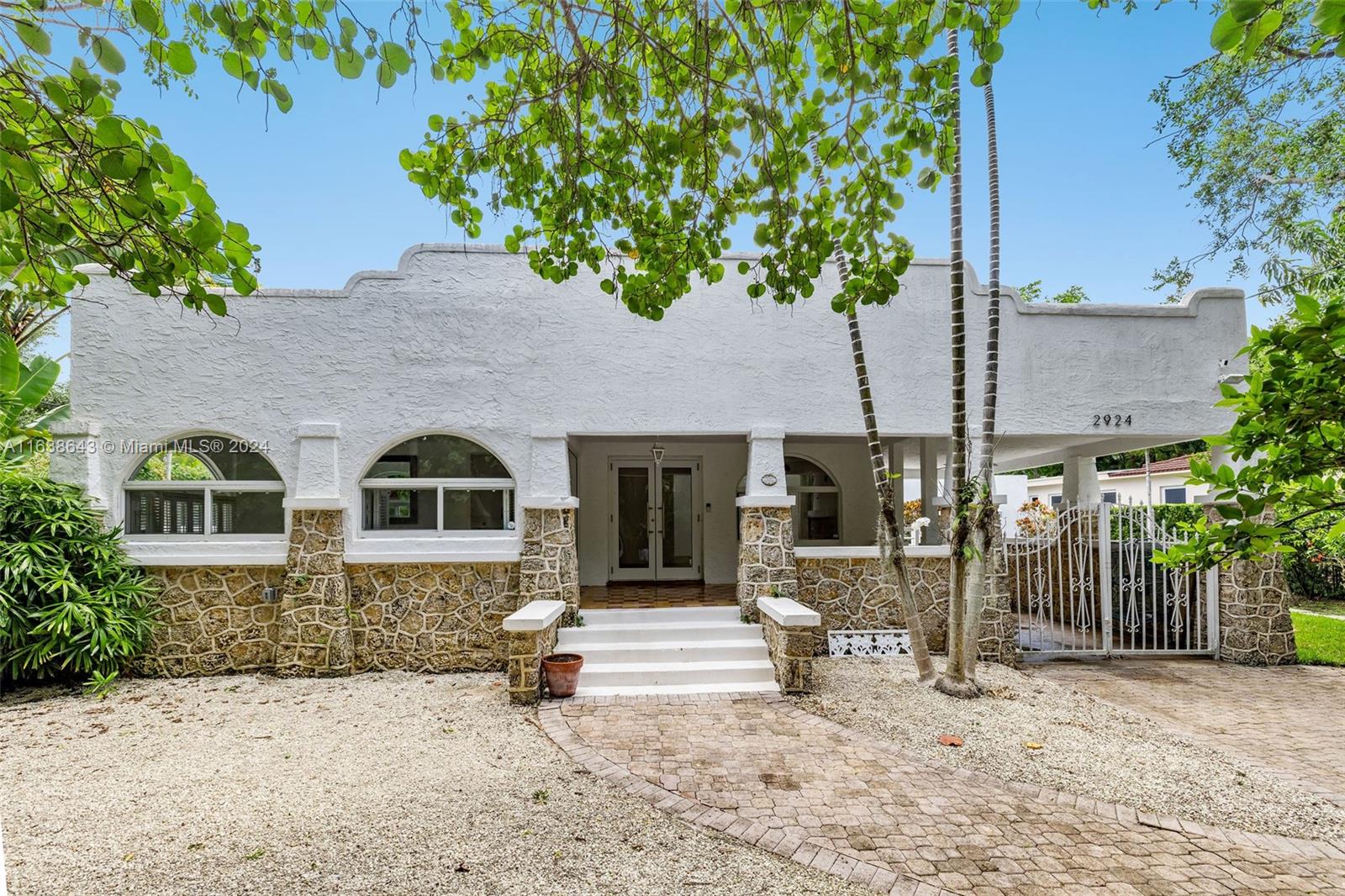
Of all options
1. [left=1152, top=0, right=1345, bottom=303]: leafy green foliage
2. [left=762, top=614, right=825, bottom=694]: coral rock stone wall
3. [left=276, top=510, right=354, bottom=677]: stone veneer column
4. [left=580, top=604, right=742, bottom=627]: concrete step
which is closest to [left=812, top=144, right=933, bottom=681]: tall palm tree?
[left=762, top=614, right=825, bottom=694]: coral rock stone wall

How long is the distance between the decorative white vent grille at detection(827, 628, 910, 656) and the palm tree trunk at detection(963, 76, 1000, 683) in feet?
5.68

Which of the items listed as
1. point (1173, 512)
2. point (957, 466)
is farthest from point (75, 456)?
point (1173, 512)

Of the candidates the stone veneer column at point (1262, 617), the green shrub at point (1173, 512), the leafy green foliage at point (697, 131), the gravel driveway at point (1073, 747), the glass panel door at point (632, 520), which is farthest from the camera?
the green shrub at point (1173, 512)

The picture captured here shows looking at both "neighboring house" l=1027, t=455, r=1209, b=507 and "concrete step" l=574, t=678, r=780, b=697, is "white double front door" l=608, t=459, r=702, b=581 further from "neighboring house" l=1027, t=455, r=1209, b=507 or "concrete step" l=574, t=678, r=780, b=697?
"neighboring house" l=1027, t=455, r=1209, b=507

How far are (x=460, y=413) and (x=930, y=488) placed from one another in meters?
8.61

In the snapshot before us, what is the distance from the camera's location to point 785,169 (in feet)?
14.1

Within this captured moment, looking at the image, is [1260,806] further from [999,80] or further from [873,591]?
[999,80]

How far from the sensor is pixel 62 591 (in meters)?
8.14

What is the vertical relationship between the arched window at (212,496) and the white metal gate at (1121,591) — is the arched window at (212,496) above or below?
above

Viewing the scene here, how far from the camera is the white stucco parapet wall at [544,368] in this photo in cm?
928

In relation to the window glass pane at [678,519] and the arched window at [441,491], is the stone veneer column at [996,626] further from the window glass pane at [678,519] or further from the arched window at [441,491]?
the arched window at [441,491]

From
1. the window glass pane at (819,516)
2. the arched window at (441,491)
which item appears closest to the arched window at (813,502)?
the window glass pane at (819,516)

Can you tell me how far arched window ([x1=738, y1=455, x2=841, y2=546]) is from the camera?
1302 centimetres

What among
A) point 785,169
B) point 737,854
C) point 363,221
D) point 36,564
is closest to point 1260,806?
point 737,854
